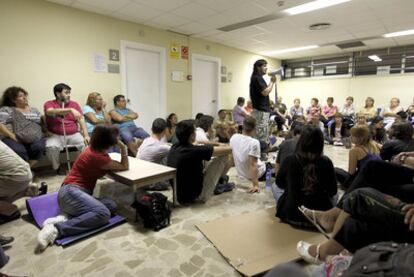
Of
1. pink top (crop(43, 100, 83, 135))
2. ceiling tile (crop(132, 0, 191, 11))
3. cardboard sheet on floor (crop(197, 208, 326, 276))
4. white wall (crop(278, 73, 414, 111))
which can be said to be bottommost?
cardboard sheet on floor (crop(197, 208, 326, 276))

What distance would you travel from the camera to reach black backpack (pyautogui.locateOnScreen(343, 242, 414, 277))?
849mm

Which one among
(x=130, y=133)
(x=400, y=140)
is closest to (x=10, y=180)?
(x=130, y=133)

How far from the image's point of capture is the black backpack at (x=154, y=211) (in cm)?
210

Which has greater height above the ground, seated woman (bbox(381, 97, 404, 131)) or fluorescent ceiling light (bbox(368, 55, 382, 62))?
fluorescent ceiling light (bbox(368, 55, 382, 62))

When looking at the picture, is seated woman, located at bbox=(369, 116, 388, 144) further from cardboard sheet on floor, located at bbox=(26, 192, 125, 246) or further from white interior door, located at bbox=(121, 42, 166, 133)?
cardboard sheet on floor, located at bbox=(26, 192, 125, 246)

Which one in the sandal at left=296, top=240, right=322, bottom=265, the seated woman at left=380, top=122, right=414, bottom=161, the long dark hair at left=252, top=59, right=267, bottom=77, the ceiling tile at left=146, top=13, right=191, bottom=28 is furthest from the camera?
the ceiling tile at left=146, top=13, right=191, bottom=28

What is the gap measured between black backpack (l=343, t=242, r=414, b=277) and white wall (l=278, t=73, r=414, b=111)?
7534 millimetres

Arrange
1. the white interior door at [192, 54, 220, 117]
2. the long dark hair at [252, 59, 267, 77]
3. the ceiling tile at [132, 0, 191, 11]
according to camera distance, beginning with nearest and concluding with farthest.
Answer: the long dark hair at [252, 59, 267, 77]
the ceiling tile at [132, 0, 191, 11]
the white interior door at [192, 54, 220, 117]

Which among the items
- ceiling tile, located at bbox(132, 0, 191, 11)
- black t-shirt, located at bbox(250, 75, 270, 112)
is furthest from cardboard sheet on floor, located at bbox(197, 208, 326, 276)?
ceiling tile, located at bbox(132, 0, 191, 11)

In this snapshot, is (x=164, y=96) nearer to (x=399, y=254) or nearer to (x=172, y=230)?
(x=172, y=230)

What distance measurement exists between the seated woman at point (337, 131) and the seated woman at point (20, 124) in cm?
591

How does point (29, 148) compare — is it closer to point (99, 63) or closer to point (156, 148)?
point (156, 148)

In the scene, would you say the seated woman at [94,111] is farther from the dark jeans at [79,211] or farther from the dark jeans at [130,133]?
the dark jeans at [79,211]

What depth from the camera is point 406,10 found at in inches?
161
